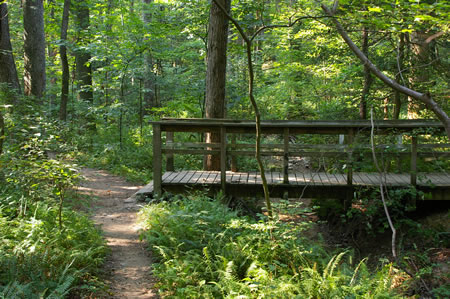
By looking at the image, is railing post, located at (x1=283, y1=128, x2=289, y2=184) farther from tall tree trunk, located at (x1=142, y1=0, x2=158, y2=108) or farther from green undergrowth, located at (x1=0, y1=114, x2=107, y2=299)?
tall tree trunk, located at (x1=142, y1=0, x2=158, y2=108)

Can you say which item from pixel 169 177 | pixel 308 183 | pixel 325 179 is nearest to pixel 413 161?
pixel 325 179

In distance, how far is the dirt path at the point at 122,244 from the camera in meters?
4.36

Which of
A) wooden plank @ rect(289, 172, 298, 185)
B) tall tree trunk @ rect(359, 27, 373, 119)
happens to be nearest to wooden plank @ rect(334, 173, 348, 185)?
wooden plank @ rect(289, 172, 298, 185)

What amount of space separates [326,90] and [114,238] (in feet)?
34.5

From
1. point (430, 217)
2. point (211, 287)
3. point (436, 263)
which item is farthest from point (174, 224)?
point (430, 217)

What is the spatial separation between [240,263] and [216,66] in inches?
219

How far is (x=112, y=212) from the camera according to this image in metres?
7.29

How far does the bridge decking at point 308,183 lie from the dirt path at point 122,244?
76cm

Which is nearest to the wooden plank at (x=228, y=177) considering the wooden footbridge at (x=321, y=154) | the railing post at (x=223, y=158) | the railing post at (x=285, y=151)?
the wooden footbridge at (x=321, y=154)

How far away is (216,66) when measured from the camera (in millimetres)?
8914

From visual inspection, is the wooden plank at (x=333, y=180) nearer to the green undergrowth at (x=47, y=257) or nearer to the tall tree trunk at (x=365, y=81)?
the tall tree trunk at (x=365, y=81)

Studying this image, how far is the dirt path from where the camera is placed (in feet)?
14.3

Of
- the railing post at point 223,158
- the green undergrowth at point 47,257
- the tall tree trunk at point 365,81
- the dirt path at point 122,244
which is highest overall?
the tall tree trunk at point 365,81

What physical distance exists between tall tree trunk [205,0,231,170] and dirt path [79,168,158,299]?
2.51 metres
